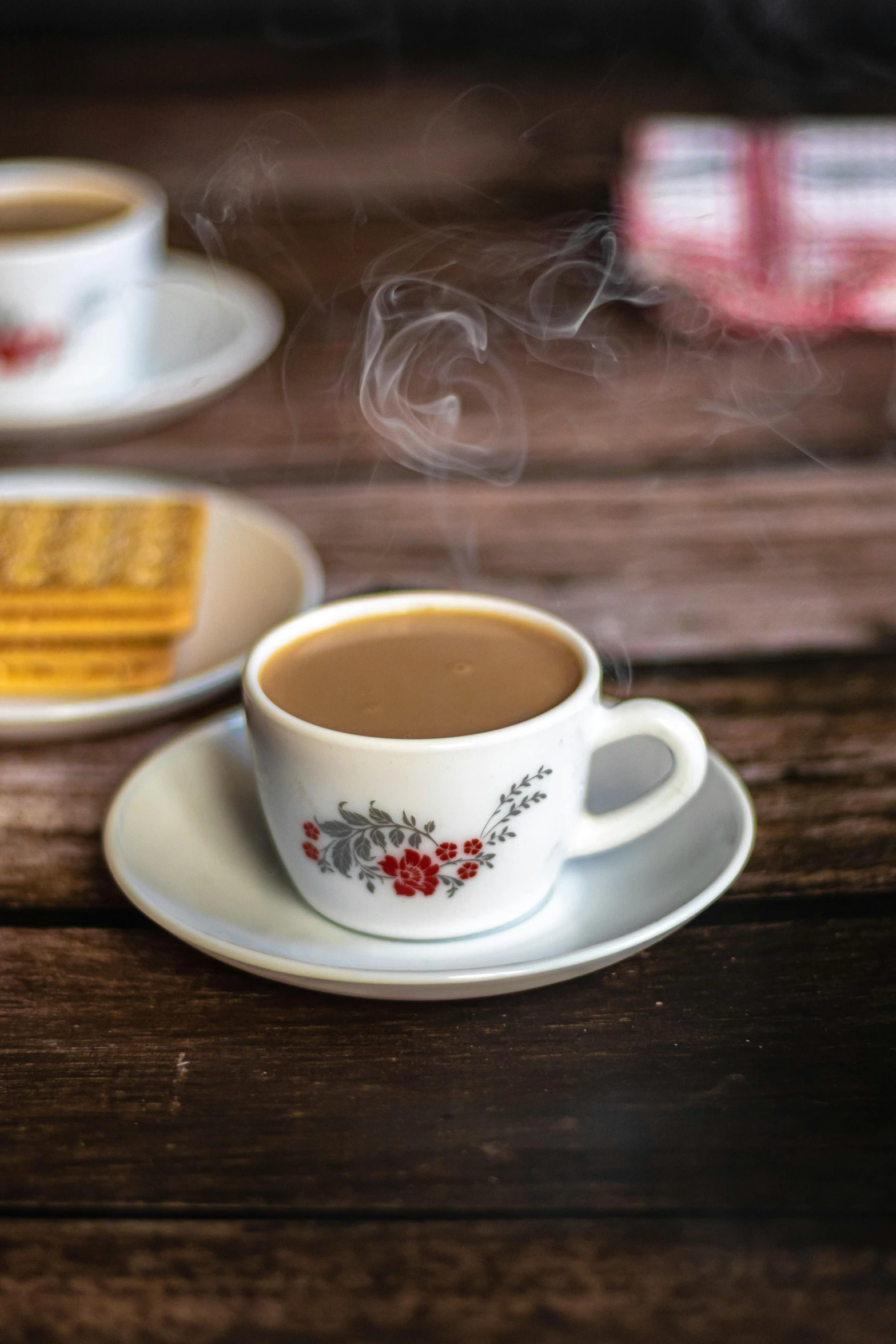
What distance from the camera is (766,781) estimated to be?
29.8 inches

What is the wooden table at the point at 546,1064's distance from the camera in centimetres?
45

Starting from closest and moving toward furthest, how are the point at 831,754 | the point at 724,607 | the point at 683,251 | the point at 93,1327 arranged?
the point at 93,1327 → the point at 831,754 → the point at 724,607 → the point at 683,251

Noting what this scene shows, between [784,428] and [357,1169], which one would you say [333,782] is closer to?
[357,1169]

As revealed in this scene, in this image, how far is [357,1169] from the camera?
19.6 inches

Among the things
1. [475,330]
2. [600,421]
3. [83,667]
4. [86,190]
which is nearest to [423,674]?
[83,667]

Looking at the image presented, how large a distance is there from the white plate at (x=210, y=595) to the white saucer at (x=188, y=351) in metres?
0.07

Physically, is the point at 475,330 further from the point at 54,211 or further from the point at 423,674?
the point at 423,674

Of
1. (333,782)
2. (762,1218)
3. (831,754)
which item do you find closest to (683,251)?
(831,754)

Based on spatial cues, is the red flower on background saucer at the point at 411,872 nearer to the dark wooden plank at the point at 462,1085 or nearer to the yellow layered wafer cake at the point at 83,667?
the dark wooden plank at the point at 462,1085

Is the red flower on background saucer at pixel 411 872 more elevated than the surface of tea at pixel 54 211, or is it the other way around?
the red flower on background saucer at pixel 411 872

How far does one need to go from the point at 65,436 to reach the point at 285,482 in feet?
0.75

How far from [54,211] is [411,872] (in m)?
1.10

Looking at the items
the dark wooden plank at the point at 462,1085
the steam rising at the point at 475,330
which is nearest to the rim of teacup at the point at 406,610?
the dark wooden plank at the point at 462,1085

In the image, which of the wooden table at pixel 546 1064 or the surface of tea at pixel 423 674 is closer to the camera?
A: the wooden table at pixel 546 1064
